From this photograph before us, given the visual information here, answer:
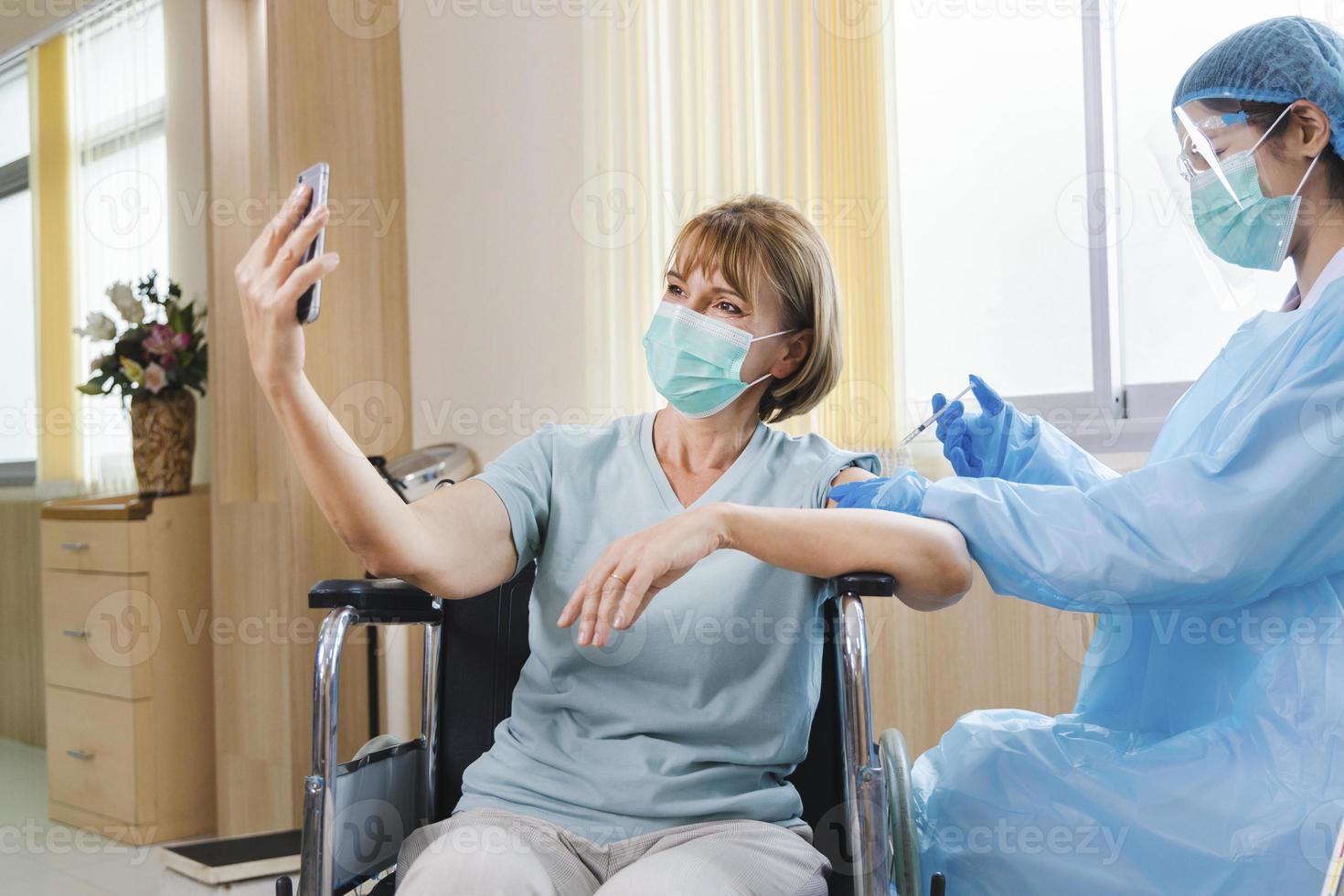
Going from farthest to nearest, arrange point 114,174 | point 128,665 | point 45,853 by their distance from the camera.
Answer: point 114,174 → point 128,665 → point 45,853

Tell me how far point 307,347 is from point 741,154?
1.25 m

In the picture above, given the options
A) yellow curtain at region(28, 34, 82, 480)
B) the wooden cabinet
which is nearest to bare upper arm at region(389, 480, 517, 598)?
the wooden cabinet

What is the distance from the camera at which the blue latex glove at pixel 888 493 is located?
1.22 m

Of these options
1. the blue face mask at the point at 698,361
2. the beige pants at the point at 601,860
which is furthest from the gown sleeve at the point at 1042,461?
the beige pants at the point at 601,860

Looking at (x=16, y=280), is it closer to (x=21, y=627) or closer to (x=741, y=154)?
(x=21, y=627)

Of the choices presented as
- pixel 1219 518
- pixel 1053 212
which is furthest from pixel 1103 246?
pixel 1219 518

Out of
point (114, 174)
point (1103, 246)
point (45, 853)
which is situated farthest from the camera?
point (114, 174)

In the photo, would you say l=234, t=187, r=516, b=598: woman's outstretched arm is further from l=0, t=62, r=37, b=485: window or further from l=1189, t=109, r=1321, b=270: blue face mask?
l=0, t=62, r=37, b=485: window

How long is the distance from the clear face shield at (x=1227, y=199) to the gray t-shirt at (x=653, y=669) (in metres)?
0.48

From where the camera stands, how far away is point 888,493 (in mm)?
1234

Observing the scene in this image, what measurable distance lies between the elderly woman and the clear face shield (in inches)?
17.2

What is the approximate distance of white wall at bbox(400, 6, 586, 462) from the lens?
2840mm

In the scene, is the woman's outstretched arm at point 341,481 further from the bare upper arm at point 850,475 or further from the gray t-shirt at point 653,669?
the bare upper arm at point 850,475

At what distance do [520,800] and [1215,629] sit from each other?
76 cm
